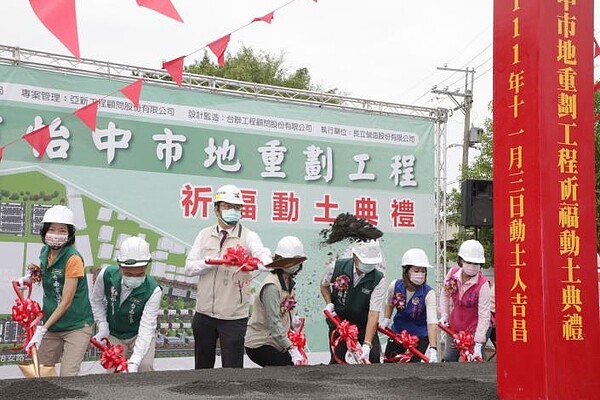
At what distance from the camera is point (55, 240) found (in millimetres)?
3301

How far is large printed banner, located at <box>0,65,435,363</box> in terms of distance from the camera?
14.5 ft

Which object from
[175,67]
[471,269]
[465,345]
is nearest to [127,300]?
[175,67]

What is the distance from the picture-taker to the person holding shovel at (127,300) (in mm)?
3373

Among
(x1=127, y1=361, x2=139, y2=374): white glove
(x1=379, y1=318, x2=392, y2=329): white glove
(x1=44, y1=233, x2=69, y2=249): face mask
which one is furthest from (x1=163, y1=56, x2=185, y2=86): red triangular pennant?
(x1=379, y1=318, x2=392, y2=329): white glove

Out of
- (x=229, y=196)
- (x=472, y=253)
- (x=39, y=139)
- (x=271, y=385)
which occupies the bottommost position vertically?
(x=271, y=385)

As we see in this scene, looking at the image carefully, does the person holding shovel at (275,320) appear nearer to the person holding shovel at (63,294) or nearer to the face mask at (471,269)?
the person holding shovel at (63,294)

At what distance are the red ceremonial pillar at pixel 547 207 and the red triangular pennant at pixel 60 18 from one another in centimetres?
129

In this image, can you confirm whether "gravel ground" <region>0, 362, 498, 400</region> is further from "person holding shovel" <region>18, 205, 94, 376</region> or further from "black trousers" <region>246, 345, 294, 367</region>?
"person holding shovel" <region>18, 205, 94, 376</region>

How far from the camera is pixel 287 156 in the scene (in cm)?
528

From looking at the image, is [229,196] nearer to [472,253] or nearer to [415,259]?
[415,259]

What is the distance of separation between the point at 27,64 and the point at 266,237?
196 centimetres

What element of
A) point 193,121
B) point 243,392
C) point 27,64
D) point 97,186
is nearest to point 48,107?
point 27,64

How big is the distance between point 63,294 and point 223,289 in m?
0.77

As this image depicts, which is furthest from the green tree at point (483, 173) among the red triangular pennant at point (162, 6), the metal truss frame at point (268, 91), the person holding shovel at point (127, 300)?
the red triangular pennant at point (162, 6)
